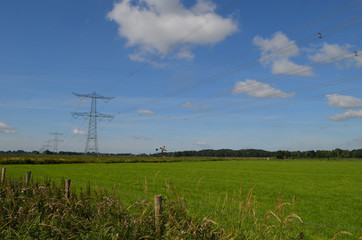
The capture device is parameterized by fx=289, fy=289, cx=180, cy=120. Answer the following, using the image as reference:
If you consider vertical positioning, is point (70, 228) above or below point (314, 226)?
above

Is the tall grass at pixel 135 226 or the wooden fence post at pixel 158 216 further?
the wooden fence post at pixel 158 216

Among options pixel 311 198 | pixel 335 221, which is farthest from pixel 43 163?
pixel 335 221

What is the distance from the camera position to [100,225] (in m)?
5.44

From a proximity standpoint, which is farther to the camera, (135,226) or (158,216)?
(158,216)

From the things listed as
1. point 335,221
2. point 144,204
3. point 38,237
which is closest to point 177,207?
point 144,204

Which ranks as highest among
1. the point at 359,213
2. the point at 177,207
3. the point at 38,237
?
the point at 177,207

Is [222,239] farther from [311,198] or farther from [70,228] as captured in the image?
[311,198]

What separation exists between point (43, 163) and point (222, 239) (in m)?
56.8

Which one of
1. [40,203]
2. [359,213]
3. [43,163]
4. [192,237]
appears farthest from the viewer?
[43,163]

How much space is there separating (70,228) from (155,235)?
1.79m

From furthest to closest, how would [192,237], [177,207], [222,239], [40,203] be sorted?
[40,203] → [177,207] → [192,237] → [222,239]

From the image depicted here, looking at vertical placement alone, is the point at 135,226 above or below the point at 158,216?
below

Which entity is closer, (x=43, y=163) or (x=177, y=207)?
(x=177, y=207)

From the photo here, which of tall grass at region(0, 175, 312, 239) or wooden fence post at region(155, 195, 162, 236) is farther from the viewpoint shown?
wooden fence post at region(155, 195, 162, 236)
